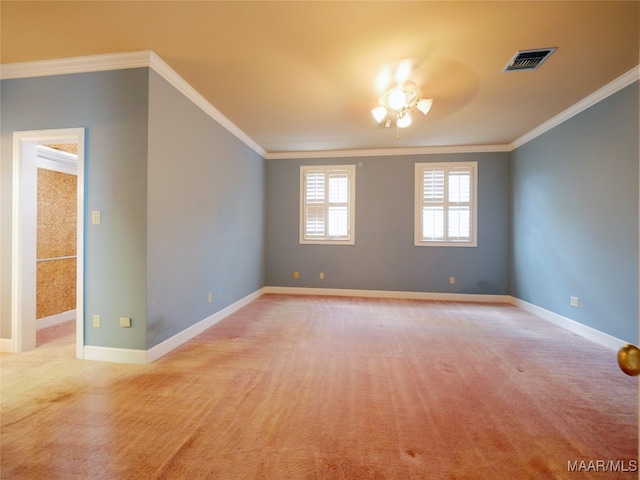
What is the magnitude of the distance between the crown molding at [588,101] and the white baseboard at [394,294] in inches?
109

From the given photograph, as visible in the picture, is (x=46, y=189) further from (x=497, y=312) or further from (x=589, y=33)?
(x=497, y=312)

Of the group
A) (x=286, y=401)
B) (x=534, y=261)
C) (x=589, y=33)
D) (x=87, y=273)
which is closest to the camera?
(x=286, y=401)

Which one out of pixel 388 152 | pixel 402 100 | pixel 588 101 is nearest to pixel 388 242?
pixel 388 152

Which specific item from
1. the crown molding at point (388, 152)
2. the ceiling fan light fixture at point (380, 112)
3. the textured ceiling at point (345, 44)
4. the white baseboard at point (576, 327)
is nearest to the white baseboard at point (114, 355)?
the textured ceiling at point (345, 44)

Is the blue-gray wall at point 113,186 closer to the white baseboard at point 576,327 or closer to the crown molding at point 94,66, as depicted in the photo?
the crown molding at point 94,66

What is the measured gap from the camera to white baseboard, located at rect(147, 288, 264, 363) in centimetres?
260

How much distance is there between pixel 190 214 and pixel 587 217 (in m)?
4.72

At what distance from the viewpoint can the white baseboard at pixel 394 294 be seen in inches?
200

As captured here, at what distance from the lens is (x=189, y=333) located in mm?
3100

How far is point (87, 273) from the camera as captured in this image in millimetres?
2547

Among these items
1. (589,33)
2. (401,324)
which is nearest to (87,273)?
(401,324)

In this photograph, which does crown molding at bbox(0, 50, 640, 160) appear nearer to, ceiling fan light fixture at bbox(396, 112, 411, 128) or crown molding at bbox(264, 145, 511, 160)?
crown molding at bbox(264, 145, 511, 160)

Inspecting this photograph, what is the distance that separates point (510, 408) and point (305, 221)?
4.33 m

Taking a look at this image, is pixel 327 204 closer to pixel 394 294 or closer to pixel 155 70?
pixel 394 294
